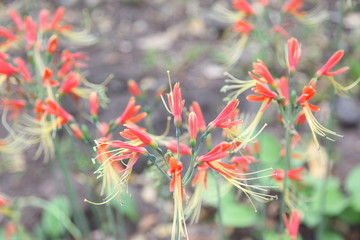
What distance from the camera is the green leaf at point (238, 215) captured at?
3494 mm

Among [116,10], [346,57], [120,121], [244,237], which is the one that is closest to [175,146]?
[120,121]

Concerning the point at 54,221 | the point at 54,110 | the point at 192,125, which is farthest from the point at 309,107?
the point at 54,221

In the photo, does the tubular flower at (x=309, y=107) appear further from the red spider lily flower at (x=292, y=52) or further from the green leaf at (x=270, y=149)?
the green leaf at (x=270, y=149)

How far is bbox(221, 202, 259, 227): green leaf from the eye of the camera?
349 centimetres

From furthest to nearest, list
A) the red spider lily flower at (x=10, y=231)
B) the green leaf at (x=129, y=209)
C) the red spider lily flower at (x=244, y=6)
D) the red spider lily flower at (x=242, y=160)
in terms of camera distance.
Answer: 1. the green leaf at (x=129, y=209)
2. the red spider lily flower at (x=10, y=231)
3. the red spider lily flower at (x=244, y=6)
4. the red spider lily flower at (x=242, y=160)

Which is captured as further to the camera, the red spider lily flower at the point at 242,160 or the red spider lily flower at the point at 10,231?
the red spider lily flower at the point at 10,231

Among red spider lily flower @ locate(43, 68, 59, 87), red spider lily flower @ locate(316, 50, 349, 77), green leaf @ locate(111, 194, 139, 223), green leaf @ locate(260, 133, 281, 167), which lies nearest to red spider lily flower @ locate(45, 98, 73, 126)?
red spider lily flower @ locate(43, 68, 59, 87)

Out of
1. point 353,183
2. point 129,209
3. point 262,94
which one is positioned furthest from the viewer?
point 129,209

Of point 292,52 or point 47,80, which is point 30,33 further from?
point 292,52

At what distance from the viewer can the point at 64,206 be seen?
3.89 metres

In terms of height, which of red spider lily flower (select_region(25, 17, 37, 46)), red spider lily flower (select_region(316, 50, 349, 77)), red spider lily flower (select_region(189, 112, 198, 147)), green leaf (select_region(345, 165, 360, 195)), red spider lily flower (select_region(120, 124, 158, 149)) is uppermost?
red spider lily flower (select_region(316, 50, 349, 77))

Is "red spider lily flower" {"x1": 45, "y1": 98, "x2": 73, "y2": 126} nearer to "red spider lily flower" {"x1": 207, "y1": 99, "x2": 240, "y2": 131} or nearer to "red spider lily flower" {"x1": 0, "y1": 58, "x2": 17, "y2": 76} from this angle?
"red spider lily flower" {"x1": 0, "y1": 58, "x2": 17, "y2": 76}

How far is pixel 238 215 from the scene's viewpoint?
11.7 ft

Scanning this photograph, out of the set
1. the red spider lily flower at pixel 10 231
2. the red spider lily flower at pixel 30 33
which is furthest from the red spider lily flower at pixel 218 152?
the red spider lily flower at pixel 10 231
